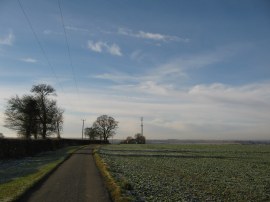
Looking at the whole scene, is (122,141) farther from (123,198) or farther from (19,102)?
(123,198)

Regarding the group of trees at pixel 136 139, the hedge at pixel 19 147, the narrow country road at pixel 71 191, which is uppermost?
the group of trees at pixel 136 139

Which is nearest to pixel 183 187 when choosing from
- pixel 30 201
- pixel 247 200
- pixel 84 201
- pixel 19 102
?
pixel 247 200

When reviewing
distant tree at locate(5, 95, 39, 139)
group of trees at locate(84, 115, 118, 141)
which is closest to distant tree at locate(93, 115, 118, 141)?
group of trees at locate(84, 115, 118, 141)

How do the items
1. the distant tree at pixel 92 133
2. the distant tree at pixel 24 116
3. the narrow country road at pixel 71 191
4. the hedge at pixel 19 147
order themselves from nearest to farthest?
the narrow country road at pixel 71 191 < the hedge at pixel 19 147 < the distant tree at pixel 24 116 < the distant tree at pixel 92 133

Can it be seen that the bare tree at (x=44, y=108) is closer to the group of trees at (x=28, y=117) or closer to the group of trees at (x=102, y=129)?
the group of trees at (x=28, y=117)

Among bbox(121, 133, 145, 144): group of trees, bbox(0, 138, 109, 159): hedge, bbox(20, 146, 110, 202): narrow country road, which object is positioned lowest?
bbox(20, 146, 110, 202): narrow country road

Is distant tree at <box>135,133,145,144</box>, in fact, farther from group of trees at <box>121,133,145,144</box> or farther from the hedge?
the hedge

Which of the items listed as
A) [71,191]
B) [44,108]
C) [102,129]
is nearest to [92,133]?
[102,129]

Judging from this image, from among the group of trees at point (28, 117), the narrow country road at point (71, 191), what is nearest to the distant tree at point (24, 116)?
the group of trees at point (28, 117)

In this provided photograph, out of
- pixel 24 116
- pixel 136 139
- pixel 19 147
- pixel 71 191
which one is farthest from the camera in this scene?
pixel 136 139

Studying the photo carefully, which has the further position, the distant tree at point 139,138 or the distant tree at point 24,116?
the distant tree at point 139,138

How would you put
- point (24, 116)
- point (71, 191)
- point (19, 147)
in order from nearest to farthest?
point (71, 191)
point (19, 147)
point (24, 116)

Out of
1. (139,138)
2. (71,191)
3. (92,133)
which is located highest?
(92,133)

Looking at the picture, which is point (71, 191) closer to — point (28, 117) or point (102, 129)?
point (28, 117)
